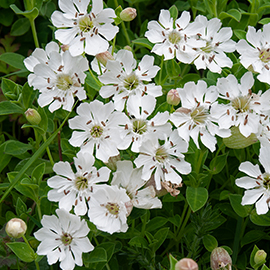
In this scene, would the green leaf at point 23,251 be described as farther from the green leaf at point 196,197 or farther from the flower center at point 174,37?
the flower center at point 174,37

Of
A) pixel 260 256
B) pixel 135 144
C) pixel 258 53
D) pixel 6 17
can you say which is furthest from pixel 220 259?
pixel 6 17

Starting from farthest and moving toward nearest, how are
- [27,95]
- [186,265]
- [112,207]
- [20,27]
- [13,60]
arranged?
1. [20,27]
2. [13,60]
3. [27,95]
4. [112,207]
5. [186,265]

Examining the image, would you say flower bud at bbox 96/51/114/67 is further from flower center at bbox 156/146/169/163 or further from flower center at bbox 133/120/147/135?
flower center at bbox 156/146/169/163

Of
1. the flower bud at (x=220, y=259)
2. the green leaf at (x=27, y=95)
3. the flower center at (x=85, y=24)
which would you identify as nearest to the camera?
the flower bud at (x=220, y=259)

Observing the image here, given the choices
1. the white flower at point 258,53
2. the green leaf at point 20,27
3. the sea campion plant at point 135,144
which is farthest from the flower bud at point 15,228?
the green leaf at point 20,27

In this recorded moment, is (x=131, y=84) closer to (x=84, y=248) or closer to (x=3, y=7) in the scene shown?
(x=84, y=248)

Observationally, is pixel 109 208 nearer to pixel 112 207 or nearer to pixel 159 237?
pixel 112 207

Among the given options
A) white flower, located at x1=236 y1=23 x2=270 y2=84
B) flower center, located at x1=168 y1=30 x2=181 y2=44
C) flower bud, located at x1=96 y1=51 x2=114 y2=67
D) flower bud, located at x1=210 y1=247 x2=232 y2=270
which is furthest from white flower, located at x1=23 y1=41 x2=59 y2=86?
flower bud, located at x1=210 y1=247 x2=232 y2=270

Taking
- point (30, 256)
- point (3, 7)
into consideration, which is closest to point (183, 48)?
point (30, 256)
